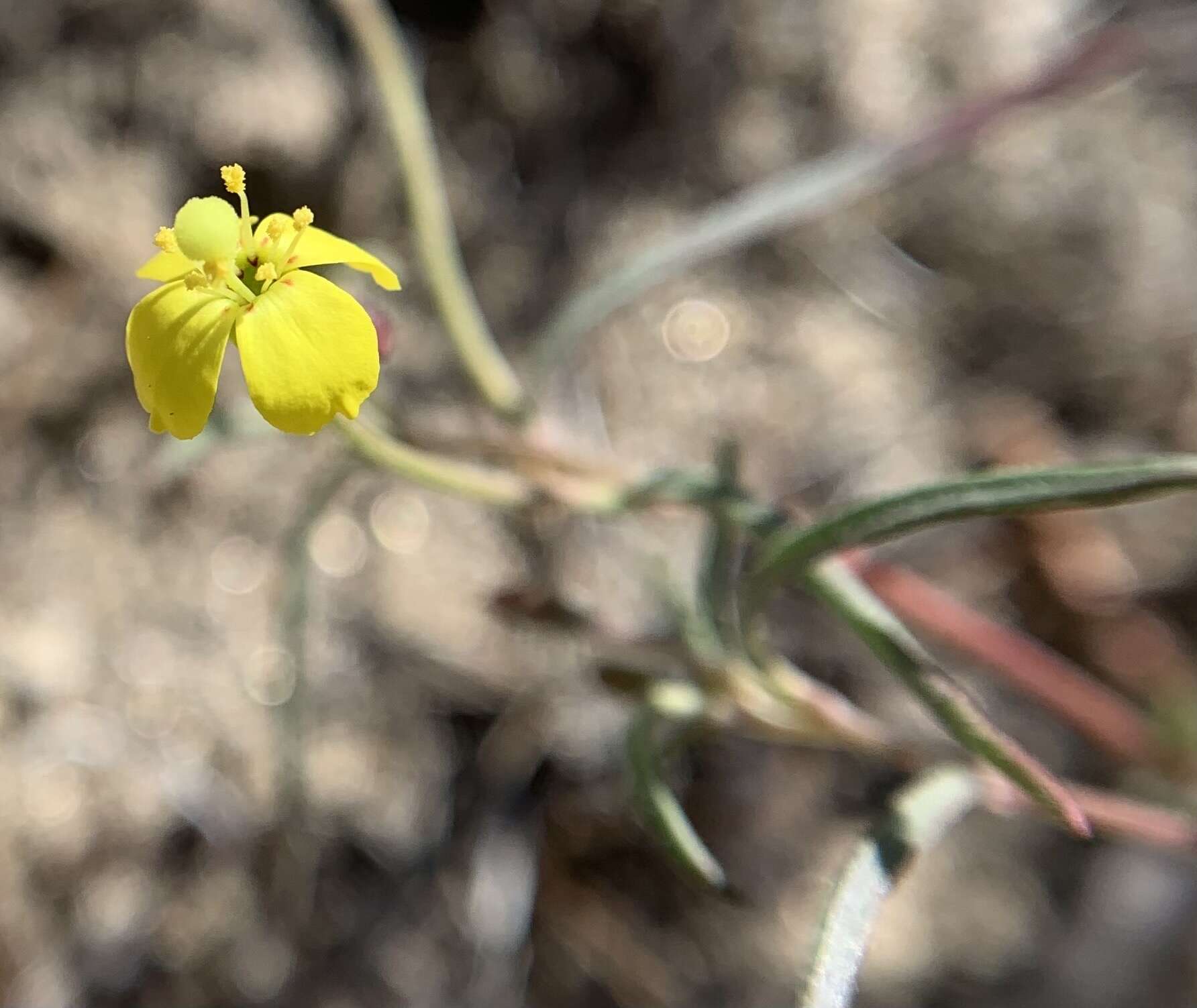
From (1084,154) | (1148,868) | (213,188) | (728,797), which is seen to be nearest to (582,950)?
(728,797)

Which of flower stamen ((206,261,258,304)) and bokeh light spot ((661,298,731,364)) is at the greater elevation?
flower stamen ((206,261,258,304))

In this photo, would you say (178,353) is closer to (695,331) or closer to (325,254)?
(325,254)

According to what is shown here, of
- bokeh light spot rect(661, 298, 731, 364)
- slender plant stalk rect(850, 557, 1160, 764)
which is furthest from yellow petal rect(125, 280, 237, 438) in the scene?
bokeh light spot rect(661, 298, 731, 364)

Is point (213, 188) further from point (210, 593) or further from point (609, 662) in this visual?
point (609, 662)

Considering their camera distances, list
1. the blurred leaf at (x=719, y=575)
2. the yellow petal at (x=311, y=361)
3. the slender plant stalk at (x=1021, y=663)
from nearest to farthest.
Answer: the yellow petal at (x=311, y=361)
the blurred leaf at (x=719, y=575)
the slender plant stalk at (x=1021, y=663)

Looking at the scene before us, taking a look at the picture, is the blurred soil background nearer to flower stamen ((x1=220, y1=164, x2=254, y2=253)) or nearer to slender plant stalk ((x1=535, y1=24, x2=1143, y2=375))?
slender plant stalk ((x1=535, y1=24, x2=1143, y2=375))

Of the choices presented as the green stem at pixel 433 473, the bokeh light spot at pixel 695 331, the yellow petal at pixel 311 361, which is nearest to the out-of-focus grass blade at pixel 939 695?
the green stem at pixel 433 473

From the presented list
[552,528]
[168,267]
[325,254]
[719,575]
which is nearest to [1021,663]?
[719,575]

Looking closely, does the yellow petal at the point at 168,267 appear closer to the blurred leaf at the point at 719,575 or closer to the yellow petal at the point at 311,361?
the yellow petal at the point at 311,361
